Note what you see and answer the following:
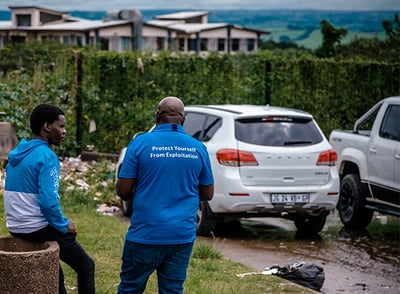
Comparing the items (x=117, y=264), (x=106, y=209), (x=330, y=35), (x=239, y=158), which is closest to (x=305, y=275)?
(x=117, y=264)

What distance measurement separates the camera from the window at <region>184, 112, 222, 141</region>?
505 inches

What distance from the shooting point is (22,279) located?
20.4 ft

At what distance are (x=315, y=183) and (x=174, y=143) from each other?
6.53m

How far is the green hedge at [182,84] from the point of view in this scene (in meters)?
19.7

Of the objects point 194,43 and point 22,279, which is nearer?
point 22,279

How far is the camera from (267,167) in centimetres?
1223

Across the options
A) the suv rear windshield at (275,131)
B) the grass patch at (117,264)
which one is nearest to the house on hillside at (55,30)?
the grass patch at (117,264)

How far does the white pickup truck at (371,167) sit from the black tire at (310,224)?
0.88 m

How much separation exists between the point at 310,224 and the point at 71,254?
696 centimetres

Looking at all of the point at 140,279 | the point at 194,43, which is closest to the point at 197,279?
the point at 140,279

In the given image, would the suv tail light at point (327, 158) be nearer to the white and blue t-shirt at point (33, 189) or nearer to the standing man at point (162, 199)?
the standing man at point (162, 199)

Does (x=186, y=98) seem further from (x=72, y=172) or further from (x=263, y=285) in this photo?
(x=263, y=285)

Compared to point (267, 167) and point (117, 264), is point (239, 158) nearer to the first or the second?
point (267, 167)

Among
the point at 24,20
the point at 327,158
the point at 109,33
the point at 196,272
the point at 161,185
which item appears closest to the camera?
the point at 161,185
